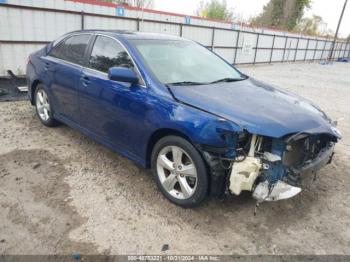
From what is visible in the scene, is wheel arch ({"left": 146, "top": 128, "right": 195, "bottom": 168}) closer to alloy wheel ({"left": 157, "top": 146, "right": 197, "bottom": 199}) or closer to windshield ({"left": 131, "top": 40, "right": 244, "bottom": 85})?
alloy wheel ({"left": 157, "top": 146, "right": 197, "bottom": 199})

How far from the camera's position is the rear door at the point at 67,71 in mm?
3832

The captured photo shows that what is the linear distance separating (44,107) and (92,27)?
6080mm

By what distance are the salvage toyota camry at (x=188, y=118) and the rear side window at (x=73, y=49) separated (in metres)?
0.02

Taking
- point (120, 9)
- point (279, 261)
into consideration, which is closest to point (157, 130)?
point (279, 261)

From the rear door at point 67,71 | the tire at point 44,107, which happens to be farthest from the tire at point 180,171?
the tire at point 44,107

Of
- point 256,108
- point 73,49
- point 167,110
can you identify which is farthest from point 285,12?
point 167,110

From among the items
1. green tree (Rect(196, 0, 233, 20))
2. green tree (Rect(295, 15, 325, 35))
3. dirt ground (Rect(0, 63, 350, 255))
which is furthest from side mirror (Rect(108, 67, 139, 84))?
green tree (Rect(295, 15, 325, 35))

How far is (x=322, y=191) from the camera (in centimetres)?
342

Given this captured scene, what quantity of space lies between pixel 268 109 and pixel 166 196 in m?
1.35

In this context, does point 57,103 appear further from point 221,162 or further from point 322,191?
point 322,191

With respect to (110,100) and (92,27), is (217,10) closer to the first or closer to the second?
(92,27)

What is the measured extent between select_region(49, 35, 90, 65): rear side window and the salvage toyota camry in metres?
0.02

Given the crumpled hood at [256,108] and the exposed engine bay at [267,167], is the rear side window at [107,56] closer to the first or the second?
the crumpled hood at [256,108]

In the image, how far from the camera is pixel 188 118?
2588 mm
